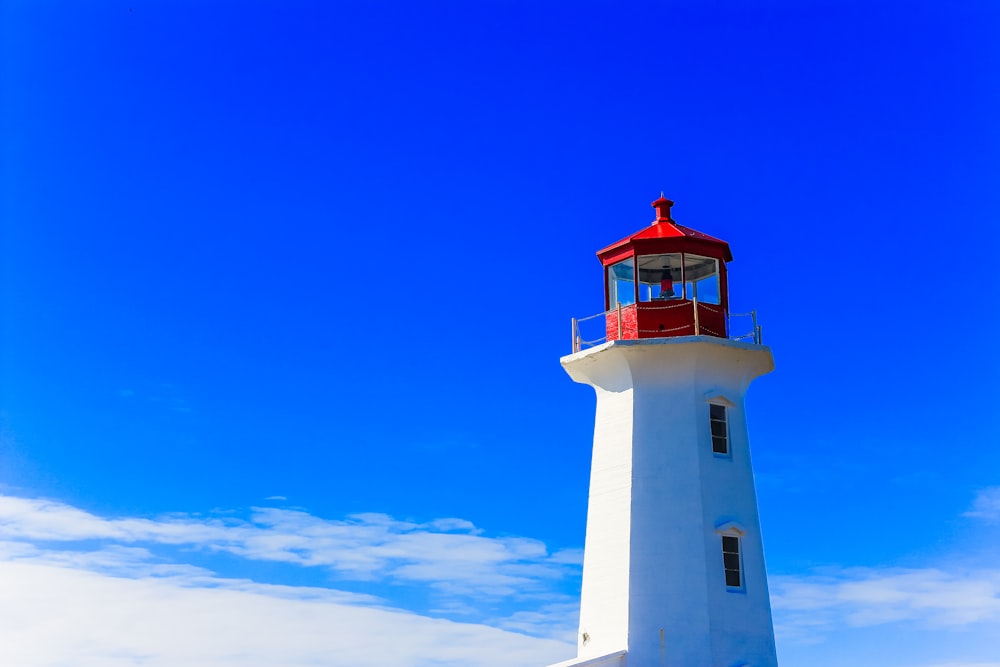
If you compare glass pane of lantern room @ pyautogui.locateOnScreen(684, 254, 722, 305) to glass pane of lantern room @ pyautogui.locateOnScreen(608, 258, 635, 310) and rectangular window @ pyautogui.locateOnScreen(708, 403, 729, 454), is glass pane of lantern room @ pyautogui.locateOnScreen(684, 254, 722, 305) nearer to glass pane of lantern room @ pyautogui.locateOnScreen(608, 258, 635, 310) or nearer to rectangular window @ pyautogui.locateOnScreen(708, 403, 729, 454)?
glass pane of lantern room @ pyautogui.locateOnScreen(608, 258, 635, 310)

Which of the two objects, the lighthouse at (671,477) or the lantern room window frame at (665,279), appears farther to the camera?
the lantern room window frame at (665,279)

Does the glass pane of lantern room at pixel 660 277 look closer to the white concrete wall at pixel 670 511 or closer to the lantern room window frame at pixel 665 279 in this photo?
the lantern room window frame at pixel 665 279

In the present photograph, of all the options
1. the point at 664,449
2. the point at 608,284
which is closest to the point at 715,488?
the point at 664,449

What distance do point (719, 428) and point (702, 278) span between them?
3189 mm

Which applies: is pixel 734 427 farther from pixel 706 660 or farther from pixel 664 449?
pixel 706 660

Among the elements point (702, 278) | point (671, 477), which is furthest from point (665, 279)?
point (671, 477)

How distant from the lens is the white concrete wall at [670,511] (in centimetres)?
2258

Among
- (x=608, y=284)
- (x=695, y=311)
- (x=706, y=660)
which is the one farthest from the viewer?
(x=608, y=284)

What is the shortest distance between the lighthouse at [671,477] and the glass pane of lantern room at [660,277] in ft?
0.17

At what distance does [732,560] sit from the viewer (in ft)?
76.4

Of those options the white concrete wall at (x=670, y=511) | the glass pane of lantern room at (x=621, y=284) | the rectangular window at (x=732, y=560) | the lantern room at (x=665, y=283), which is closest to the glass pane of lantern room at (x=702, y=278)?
the lantern room at (x=665, y=283)

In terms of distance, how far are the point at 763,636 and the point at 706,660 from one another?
1.40 meters

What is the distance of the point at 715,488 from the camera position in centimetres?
2345

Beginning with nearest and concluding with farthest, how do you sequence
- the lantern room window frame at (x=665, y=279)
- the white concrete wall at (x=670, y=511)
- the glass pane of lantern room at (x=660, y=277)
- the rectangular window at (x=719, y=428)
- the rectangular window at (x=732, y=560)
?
the white concrete wall at (x=670, y=511) < the rectangular window at (x=732, y=560) < the rectangular window at (x=719, y=428) < the lantern room window frame at (x=665, y=279) < the glass pane of lantern room at (x=660, y=277)
